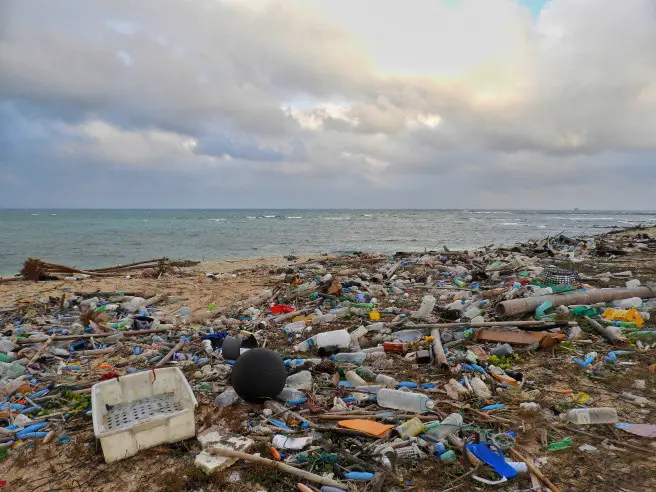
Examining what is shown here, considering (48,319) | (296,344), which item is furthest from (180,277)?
(296,344)

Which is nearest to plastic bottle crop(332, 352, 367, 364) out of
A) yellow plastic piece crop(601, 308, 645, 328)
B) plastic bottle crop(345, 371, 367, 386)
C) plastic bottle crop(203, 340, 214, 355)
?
plastic bottle crop(345, 371, 367, 386)

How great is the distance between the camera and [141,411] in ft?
13.1

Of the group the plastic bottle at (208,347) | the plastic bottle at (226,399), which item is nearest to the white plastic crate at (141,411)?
the plastic bottle at (226,399)

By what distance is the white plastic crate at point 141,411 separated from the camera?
319 cm

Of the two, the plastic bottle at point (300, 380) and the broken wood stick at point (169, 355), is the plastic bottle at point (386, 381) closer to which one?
the plastic bottle at point (300, 380)

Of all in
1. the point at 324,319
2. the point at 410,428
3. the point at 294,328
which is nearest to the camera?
the point at 410,428

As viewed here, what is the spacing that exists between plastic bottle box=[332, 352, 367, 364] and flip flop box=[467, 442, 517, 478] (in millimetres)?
2246

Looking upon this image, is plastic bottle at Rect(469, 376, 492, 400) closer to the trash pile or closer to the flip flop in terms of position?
the trash pile

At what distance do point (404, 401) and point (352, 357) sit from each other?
4.90 feet

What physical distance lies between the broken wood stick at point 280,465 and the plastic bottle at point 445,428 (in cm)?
97

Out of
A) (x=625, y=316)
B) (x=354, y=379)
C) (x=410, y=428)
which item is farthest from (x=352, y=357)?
(x=625, y=316)

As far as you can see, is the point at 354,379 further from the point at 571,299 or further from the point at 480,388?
the point at 571,299

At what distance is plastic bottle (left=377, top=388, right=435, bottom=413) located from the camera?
3.88 m

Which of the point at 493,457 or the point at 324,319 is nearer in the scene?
the point at 493,457
